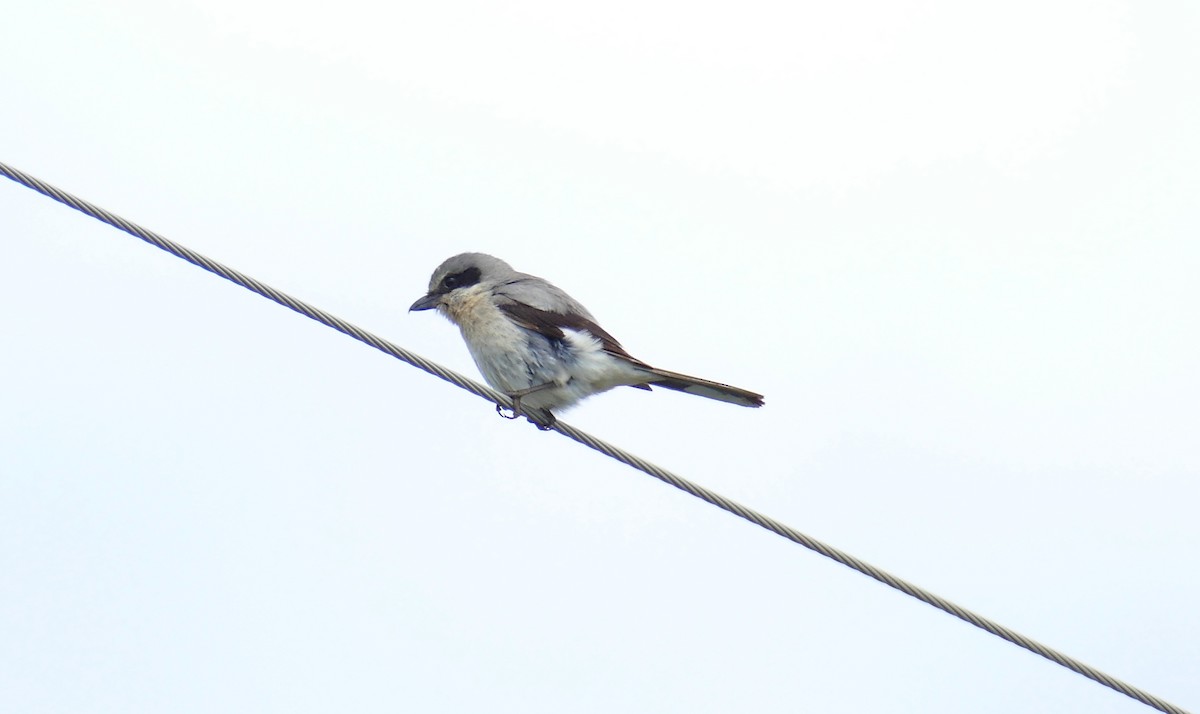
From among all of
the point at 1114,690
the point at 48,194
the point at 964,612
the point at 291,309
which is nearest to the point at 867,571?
the point at 964,612

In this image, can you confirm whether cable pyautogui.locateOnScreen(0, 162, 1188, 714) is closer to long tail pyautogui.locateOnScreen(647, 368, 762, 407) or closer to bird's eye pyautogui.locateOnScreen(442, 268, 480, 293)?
long tail pyautogui.locateOnScreen(647, 368, 762, 407)

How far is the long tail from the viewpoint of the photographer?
719cm

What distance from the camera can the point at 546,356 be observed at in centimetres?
771

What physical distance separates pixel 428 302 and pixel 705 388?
2.20m

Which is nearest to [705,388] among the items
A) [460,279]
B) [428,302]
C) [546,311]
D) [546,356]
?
[546,356]

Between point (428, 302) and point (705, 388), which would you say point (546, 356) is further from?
point (428, 302)

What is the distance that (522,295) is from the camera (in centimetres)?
819

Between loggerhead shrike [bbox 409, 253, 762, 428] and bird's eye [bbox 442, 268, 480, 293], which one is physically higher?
bird's eye [bbox 442, 268, 480, 293]

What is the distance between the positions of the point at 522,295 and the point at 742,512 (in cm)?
317

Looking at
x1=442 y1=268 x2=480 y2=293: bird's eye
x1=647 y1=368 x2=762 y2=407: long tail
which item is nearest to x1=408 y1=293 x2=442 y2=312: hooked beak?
x1=442 y1=268 x2=480 y2=293: bird's eye

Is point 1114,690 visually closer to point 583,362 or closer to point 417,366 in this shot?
point 417,366

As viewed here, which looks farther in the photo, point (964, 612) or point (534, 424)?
point (534, 424)

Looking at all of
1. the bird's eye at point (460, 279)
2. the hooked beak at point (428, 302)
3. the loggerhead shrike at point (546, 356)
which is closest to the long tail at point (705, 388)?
the loggerhead shrike at point (546, 356)

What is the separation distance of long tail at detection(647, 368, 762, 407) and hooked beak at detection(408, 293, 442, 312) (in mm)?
1683
